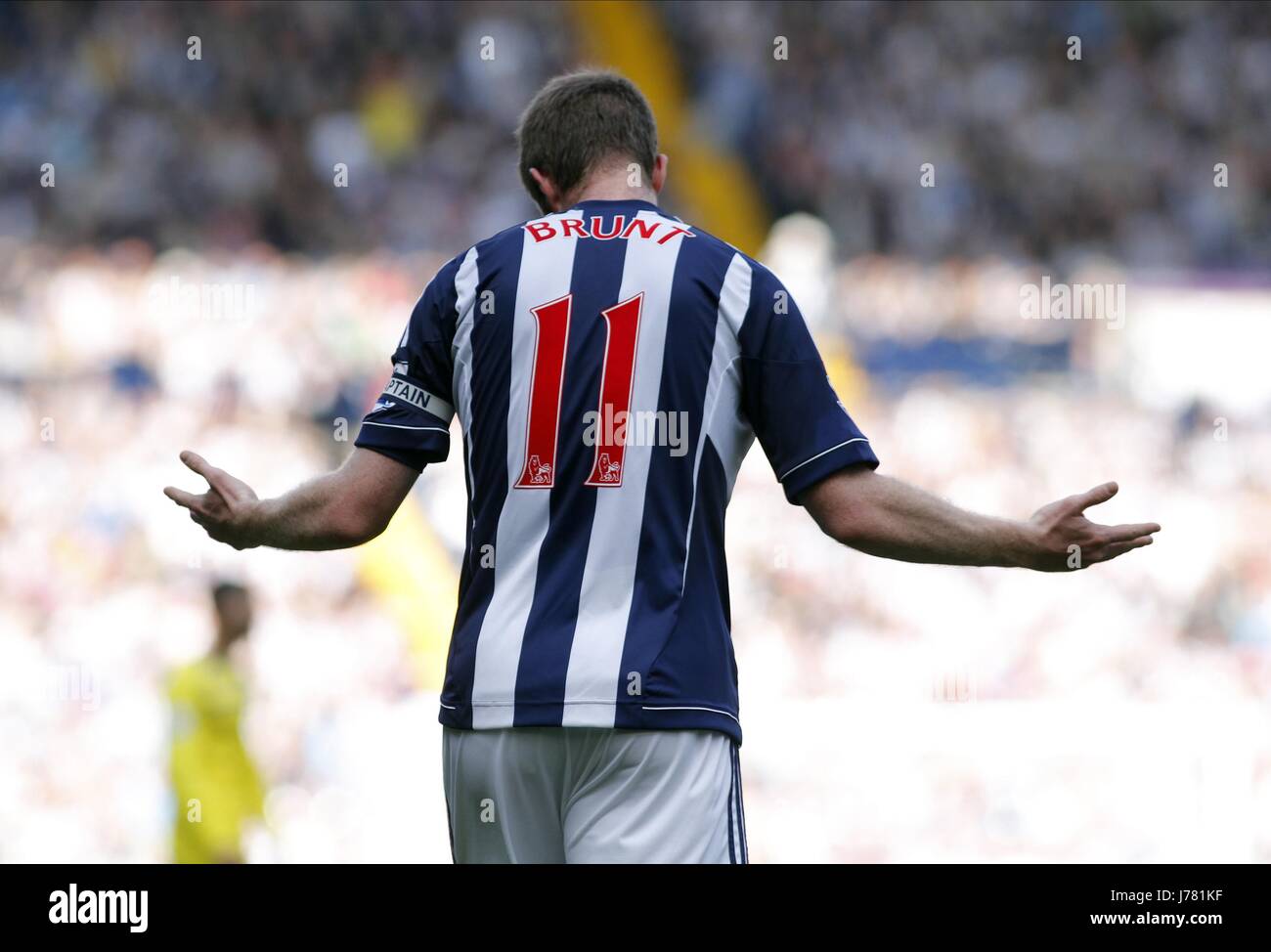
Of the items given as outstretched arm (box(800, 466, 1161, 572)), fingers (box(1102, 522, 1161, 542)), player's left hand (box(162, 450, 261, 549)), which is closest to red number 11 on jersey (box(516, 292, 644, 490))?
outstretched arm (box(800, 466, 1161, 572))

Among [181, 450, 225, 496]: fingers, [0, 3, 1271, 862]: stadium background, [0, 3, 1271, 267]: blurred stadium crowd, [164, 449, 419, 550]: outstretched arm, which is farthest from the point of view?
[0, 3, 1271, 267]: blurred stadium crowd

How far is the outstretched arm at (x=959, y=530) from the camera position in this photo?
107 inches

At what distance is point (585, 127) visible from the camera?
2871 millimetres

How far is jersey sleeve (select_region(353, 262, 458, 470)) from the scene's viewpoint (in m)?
2.85

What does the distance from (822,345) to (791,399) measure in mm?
7486

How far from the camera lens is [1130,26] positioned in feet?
42.6

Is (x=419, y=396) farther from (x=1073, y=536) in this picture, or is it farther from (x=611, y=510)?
(x=1073, y=536)

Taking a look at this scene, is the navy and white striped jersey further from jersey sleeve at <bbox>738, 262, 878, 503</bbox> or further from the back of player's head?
the back of player's head

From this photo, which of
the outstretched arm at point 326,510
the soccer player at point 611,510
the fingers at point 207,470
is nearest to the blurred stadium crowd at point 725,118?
the fingers at point 207,470

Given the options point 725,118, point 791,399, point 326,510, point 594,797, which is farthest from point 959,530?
point 725,118

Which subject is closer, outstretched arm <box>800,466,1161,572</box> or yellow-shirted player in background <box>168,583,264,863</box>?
outstretched arm <box>800,466,1161,572</box>

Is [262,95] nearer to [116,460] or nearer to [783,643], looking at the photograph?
[116,460]

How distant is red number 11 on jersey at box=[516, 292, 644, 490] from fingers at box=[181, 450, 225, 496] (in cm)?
55

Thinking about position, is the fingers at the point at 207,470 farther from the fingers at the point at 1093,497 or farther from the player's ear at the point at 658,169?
the fingers at the point at 1093,497
